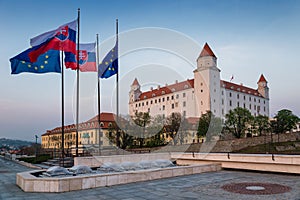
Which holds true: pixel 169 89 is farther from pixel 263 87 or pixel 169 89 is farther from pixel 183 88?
pixel 263 87

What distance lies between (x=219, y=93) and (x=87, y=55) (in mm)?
65231

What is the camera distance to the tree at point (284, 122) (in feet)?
179

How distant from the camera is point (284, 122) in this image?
5484cm

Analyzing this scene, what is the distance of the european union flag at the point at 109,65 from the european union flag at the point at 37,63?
3.85 metres

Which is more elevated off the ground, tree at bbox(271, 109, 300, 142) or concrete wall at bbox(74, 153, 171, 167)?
tree at bbox(271, 109, 300, 142)

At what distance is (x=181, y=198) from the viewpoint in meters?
7.36

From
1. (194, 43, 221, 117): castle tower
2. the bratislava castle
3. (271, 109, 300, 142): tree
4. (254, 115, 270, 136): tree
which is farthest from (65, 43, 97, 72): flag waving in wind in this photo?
(194, 43, 221, 117): castle tower

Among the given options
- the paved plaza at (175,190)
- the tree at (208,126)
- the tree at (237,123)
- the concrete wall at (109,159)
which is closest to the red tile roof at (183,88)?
the tree at (237,123)

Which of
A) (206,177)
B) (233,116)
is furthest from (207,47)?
(206,177)

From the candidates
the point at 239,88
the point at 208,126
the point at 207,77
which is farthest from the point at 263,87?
the point at 208,126

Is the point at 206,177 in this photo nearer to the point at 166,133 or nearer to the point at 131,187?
the point at 131,187

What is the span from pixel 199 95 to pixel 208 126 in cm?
2228

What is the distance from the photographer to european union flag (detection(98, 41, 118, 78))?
18672 mm

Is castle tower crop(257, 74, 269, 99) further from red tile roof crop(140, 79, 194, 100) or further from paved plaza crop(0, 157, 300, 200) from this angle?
paved plaza crop(0, 157, 300, 200)
